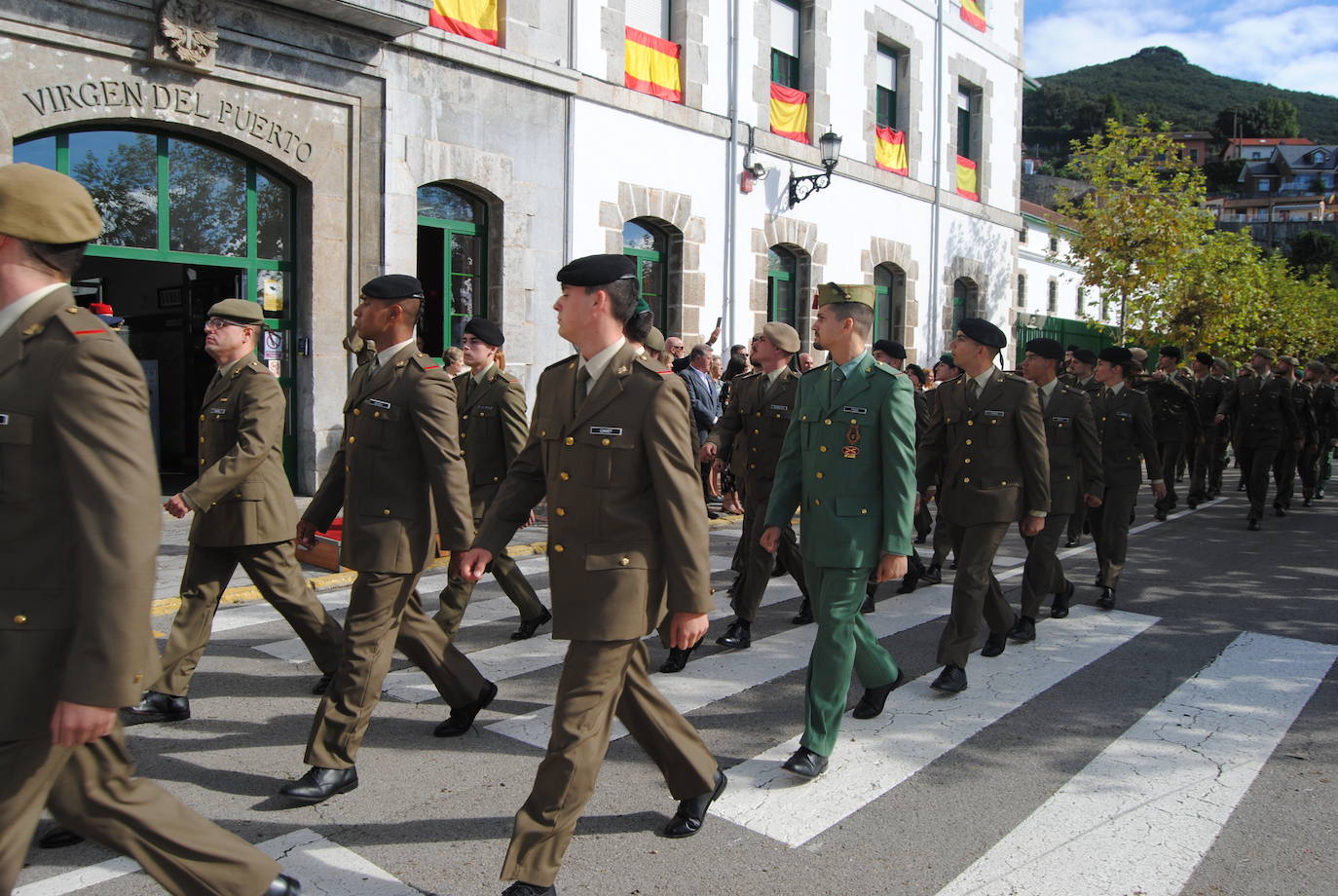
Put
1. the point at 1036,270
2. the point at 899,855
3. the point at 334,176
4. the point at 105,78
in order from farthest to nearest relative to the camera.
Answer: the point at 1036,270
the point at 334,176
the point at 105,78
the point at 899,855

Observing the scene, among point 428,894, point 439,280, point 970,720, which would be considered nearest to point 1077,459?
point 970,720

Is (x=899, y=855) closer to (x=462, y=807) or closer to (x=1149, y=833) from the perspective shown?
(x=1149, y=833)

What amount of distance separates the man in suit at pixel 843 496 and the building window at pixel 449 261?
907 cm

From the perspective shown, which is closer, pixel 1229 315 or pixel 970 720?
pixel 970 720

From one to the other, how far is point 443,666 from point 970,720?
8.34 feet

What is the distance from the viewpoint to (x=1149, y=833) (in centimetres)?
389

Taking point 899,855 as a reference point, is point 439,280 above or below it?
above

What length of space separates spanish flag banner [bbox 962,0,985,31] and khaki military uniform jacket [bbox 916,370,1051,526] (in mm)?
19422

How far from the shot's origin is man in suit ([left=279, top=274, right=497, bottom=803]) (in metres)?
4.03

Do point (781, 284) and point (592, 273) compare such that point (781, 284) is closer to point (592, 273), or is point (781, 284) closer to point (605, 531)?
point (592, 273)

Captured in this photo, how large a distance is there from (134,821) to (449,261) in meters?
11.5

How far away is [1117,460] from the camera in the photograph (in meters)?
8.67

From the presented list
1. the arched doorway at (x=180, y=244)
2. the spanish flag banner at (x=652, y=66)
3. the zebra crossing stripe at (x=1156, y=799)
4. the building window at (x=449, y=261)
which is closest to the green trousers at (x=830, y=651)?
the zebra crossing stripe at (x=1156, y=799)

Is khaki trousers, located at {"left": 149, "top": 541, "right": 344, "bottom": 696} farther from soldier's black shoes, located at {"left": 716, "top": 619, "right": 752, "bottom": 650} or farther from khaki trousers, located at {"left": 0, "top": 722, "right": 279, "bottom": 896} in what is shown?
soldier's black shoes, located at {"left": 716, "top": 619, "right": 752, "bottom": 650}
